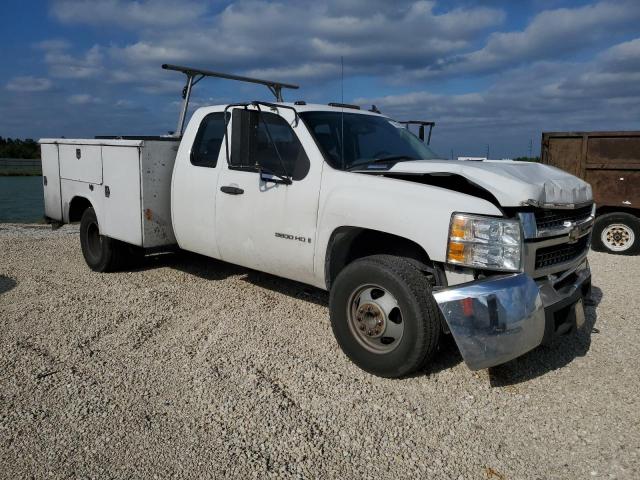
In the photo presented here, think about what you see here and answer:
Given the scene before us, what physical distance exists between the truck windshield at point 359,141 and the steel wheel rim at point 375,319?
1.08 metres

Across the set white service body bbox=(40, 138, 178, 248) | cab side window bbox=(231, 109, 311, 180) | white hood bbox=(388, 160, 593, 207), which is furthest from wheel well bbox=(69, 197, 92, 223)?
white hood bbox=(388, 160, 593, 207)

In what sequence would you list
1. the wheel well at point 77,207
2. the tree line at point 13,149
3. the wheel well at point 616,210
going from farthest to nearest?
the tree line at point 13,149 < the wheel well at point 616,210 < the wheel well at point 77,207

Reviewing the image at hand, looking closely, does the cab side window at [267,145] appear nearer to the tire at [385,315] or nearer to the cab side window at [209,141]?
the cab side window at [209,141]

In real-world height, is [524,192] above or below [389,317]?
above

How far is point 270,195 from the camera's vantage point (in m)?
4.65

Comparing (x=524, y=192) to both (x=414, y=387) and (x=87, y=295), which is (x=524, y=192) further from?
(x=87, y=295)

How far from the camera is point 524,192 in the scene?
133 inches

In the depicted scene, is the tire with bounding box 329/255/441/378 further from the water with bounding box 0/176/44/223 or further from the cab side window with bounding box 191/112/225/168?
the water with bounding box 0/176/44/223

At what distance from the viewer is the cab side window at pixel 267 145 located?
412 centimetres

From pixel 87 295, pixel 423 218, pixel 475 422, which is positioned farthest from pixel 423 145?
pixel 87 295

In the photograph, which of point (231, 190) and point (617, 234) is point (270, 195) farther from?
point (617, 234)

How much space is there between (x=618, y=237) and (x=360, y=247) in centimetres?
676

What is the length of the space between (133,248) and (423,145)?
384 centimetres

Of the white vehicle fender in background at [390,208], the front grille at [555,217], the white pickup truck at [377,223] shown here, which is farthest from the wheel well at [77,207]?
the front grille at [555,217]
